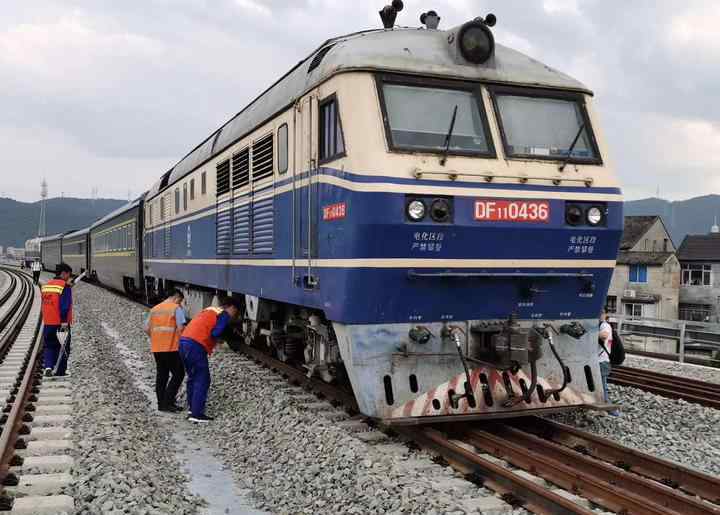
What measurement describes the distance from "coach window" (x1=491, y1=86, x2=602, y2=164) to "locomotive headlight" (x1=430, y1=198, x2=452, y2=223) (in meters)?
0.93

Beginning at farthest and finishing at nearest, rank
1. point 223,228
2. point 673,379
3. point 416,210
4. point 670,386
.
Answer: point 223,228 → point 673,379 → point 670,386 → point 416,210

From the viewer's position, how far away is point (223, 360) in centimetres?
1229

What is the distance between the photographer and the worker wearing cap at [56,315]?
1074cm

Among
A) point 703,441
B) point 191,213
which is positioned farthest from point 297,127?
point 191,213

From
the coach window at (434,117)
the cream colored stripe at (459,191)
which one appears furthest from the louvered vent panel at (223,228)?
the coach window at (434,117)

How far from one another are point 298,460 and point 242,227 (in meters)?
4.53

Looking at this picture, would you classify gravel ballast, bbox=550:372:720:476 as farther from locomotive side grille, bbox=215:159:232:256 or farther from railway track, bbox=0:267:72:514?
locomotive side grille, bbox=215:159:232:256

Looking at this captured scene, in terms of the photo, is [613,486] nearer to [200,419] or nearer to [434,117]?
[434,117]

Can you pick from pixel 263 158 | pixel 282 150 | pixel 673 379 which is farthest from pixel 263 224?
pixel 673 379

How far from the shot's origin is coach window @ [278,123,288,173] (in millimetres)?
8566

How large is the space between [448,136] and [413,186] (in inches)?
24.6

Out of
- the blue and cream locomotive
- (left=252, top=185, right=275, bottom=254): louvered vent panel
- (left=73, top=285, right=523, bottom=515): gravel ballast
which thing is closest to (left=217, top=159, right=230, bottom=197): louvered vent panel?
(left=252, top=185, right=275, bottom=254): louvered vent panel

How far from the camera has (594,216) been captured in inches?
288

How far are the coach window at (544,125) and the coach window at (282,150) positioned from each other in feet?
8.33
